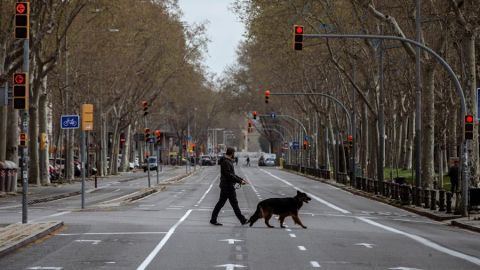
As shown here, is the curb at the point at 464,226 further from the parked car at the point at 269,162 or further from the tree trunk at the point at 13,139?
the parked car at the point at 269,162

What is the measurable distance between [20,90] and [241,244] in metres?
6.59

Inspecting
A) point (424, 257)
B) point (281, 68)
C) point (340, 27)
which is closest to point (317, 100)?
point (281, 68)

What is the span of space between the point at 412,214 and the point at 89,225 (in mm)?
13792

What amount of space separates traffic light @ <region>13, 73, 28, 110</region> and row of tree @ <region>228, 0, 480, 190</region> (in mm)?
14569

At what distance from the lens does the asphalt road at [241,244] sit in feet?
51.0

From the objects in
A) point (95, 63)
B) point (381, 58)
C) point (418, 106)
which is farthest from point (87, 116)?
point (95, 63)

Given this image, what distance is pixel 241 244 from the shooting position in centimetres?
1884

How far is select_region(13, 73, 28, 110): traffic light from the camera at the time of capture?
21609 mm

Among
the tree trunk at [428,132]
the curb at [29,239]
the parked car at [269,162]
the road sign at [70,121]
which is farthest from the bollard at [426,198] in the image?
the parked car at [269,162]

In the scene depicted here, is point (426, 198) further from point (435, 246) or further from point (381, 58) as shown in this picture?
→ point (435, 246)

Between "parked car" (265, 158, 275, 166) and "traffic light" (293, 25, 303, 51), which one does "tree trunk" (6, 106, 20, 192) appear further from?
"parked car" (265, 158, 275, 166)

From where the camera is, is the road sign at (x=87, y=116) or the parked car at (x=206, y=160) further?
the parked car at (x=206, y=160)

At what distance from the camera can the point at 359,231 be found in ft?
77.0

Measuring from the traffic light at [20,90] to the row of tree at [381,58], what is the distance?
14.6m
